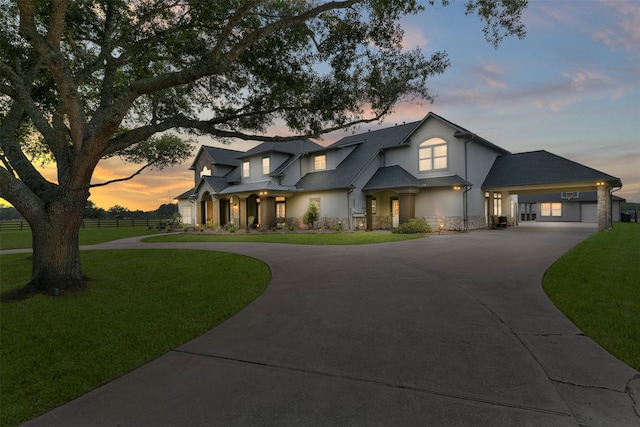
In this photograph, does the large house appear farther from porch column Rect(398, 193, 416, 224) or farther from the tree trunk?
the tree trunk

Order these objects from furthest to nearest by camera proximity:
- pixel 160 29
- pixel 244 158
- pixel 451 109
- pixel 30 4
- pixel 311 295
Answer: pixel 244 158, pixel 451 109, pixel 160 29, pixel 311 295, pixel 30 4

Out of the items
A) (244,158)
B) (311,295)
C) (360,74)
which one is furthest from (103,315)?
(244,158)

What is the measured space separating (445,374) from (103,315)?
5.79 metres

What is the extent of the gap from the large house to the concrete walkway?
17.4m

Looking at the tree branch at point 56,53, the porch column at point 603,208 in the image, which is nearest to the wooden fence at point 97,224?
the tree branch at point 56,53

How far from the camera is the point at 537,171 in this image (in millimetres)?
22344

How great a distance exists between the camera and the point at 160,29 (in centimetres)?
960

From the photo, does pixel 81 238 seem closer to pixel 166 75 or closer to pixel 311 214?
pixel 311 214

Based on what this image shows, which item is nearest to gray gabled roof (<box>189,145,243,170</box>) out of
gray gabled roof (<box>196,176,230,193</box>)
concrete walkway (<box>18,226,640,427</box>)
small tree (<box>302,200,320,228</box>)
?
gray gabled roof (<box>196,176,230,193</box>)

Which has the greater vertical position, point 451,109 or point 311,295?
point 451,109

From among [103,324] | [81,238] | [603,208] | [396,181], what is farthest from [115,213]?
[603,208]

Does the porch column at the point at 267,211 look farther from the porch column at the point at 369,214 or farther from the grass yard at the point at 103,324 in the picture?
the grass yard at the point at 103,324

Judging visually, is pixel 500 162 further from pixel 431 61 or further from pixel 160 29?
pixel 160 29

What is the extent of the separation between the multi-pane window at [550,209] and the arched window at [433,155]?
2962 centimetres
